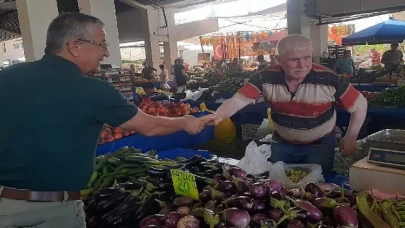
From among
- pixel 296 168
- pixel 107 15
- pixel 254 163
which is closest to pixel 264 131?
pixel 254 163

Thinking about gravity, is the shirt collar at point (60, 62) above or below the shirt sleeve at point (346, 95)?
above

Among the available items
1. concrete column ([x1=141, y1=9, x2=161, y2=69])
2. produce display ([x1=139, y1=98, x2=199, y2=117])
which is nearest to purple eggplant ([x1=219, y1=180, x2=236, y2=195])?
produce display ([x1=139, y1=98, x2=199, y2=117])

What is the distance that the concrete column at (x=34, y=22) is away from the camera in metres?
7.84

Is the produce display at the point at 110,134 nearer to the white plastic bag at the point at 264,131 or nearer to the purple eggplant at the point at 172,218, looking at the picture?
the white plastic bag at the point at 264,131

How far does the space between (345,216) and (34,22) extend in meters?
7.93

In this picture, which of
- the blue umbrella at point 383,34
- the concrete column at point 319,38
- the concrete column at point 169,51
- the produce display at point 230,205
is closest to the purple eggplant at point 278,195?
the produce display at point 230,205

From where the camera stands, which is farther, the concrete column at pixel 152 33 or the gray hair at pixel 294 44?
the concrete column at pixel 152 33

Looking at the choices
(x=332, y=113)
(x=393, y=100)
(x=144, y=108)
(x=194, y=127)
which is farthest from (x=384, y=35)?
(x=194, y=127)

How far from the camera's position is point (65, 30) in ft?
5.48

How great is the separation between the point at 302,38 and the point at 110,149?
2.84 metres

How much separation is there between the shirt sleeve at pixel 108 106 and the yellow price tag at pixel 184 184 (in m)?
0.39

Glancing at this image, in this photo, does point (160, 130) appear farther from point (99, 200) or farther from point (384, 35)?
point (384, 35)

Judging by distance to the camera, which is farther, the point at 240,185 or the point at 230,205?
the point at 240,185

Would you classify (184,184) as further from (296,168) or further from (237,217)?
(296,168)
